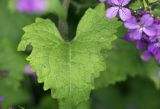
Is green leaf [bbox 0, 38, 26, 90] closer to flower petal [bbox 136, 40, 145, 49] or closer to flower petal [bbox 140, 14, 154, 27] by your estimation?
flower petal [bbox 136, 40, 145, 49]

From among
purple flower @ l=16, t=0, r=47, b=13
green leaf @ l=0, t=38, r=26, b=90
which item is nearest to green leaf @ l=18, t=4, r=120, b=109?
purple flower @ l=16, t=0, r=47, b=13

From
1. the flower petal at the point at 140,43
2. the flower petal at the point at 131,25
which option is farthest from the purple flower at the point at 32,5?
the flower petal at the point at 140,43

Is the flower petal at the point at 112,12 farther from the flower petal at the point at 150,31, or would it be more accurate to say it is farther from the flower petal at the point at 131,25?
the flower petal at the point at 150,31

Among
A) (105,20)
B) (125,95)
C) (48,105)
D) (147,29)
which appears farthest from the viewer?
(125,95)

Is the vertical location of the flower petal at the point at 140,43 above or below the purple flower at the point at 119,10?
below

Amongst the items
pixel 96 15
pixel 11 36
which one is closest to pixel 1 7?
pixel 11 36

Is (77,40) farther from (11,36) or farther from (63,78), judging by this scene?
(11,36)

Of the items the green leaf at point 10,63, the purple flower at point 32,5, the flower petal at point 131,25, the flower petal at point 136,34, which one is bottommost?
the green leaf at point 10,63
